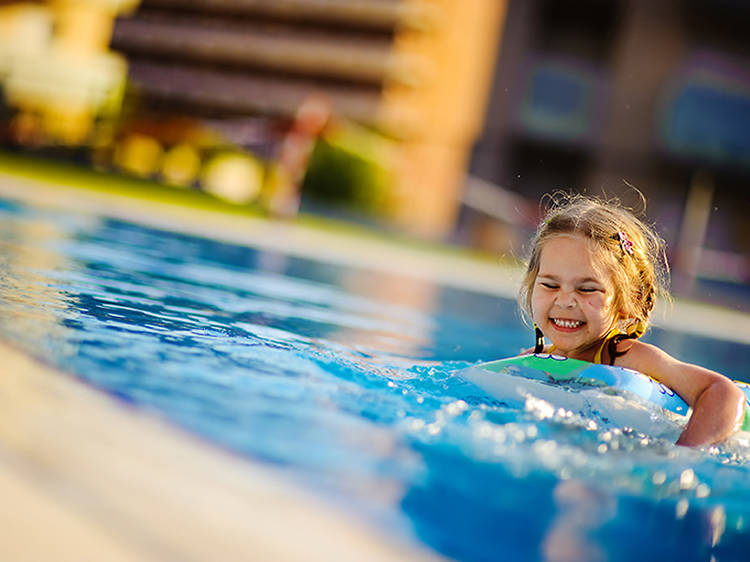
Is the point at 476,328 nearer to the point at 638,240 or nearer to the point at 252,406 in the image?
the point at 638,240

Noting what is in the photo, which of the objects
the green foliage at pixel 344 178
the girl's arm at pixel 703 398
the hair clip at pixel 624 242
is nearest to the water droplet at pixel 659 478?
the girl's arm at pixel 703 398

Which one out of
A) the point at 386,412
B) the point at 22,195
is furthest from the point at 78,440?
the point at 22,195

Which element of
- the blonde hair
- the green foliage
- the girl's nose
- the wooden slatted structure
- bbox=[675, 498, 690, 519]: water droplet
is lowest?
bbox=[675, 498, 690, 519]: water droplet

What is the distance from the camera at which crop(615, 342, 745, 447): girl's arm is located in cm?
267

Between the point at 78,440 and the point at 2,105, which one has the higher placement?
the point at 2,105

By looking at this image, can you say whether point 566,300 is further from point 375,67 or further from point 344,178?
point 375,67

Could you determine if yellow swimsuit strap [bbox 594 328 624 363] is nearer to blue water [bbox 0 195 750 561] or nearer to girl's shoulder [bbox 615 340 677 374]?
girl's shoulder [bbox 615 340 677 374]

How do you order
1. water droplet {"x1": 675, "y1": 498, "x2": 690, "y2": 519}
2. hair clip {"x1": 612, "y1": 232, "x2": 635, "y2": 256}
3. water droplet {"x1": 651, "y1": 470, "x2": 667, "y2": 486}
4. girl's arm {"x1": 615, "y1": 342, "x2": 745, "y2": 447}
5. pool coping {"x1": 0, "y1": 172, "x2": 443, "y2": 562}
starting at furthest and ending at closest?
hair clip {"x1": 612, "y1": 232, "x2": 635, "y2": 256} → girl's arm {"x1": 615, "y1": 342, "x2": 745, "y2": 447} → water droplet {"x1": 651, "y1": 470, "x2": 667, "y2": 486} → water droplet {"x1": 675, "y1": 498, "x2": 690, "y2": 519} → pool coping {"x1": 0, "y1": 172, "x2": 443, "y2": 562}

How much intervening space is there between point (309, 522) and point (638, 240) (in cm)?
222

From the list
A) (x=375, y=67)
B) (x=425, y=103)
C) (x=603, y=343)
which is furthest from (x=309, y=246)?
(x=425, y=103)

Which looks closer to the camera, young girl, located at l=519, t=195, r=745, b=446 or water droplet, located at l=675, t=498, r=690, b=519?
water droplet, located at l=675, t=498, r=690, b=519

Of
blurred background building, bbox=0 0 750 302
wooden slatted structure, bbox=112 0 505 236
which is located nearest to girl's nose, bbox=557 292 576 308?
blurred background building, bbox=0 0 750 302

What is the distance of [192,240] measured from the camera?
8023 millimetres

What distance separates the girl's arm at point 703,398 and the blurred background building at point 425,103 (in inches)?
543
